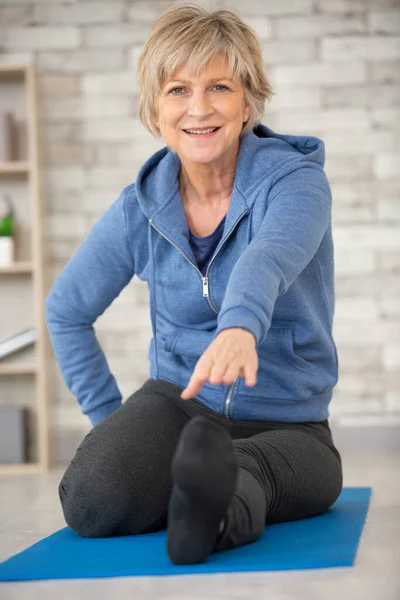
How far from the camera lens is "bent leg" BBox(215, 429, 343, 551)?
145cm

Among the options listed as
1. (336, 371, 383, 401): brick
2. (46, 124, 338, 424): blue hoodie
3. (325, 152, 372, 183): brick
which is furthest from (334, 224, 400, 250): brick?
(46, 124, 338, 424): blue hoodie

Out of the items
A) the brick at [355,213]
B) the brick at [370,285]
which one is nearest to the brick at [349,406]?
the brick at [370,285]

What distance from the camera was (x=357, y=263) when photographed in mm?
3811

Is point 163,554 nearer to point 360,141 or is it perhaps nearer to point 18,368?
point 18,368

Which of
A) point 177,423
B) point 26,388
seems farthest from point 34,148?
point 177,423

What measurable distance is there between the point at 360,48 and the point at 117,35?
104 centimetres

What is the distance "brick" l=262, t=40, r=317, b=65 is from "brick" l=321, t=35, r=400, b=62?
5 centimetres

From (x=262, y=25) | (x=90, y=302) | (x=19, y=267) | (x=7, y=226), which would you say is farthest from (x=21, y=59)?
(x=90, y=302)

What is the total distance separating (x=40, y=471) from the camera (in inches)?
144

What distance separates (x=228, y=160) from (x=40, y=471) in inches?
83.3

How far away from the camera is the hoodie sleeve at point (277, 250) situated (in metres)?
1.32

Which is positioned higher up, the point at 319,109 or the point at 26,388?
the point at 319,109

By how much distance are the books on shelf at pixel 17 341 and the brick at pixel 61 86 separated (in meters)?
1.04

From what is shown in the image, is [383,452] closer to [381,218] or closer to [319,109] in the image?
[381,218]
